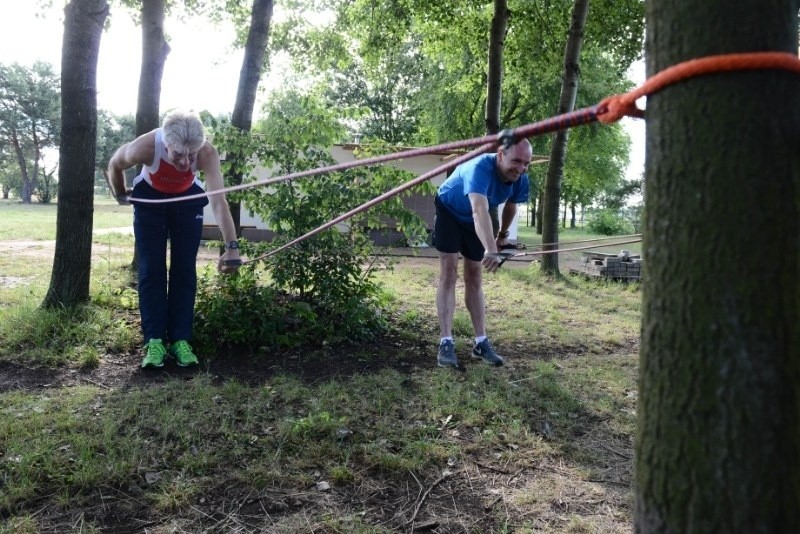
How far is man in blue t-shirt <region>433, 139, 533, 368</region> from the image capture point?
3.71m

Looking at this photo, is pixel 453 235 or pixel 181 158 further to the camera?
pixel 453 235

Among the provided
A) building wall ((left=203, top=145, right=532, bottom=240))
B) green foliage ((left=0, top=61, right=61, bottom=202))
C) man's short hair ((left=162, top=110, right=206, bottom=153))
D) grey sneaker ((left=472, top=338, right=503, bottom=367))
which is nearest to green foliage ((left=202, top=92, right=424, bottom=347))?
grey sneaker ((left=472, top=338, right=503, bottom=367))

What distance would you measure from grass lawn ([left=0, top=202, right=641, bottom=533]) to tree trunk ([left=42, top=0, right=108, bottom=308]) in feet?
1.00

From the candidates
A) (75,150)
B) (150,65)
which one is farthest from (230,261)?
(150,65)

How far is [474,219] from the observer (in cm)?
370

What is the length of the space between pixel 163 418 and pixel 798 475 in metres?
2.87

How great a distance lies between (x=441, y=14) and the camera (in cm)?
1131

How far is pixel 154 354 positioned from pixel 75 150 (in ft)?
7.24

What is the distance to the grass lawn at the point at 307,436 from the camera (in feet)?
7.54

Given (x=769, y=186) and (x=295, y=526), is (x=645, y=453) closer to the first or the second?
(x=769, y=186)

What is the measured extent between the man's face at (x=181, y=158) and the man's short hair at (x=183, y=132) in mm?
22

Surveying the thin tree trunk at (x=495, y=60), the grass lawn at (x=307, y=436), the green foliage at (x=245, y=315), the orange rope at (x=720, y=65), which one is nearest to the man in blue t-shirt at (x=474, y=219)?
the grass lawn at (x=307, y=436)

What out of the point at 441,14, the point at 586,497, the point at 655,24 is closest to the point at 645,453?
the point at 655,24

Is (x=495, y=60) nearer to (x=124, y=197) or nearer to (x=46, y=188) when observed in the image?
(x=124, y=197)
